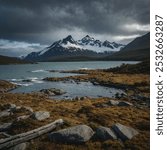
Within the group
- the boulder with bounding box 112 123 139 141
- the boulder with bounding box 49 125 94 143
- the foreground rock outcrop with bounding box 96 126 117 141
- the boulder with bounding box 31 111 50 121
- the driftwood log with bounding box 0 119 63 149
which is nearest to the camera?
the driftwood log with bounding box 0 119 63 149

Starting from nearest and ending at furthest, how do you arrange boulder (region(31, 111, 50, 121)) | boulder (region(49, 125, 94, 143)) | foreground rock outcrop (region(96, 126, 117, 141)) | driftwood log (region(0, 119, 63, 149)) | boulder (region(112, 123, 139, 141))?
driftwood log (region(0, 119, 63, 149)) → boulder (region(49, 125, 94, 143)) → foreground rock outcrop (region(96, 126, 117, 141)) → boulder (region(112, 123, 139, 141)) → boulder (region(31, 111, 50, 121))

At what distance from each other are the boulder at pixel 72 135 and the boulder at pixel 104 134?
631 millimetres

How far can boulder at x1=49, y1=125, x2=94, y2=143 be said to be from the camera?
680 inches

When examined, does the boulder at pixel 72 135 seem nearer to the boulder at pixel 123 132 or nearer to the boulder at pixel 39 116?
the boulder at pixel 123 132

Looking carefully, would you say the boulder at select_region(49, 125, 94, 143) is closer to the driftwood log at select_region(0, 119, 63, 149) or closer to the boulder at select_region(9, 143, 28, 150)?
the driftwood log at select_region(0, 119, 63, 149)

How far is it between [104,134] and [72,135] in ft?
7.42

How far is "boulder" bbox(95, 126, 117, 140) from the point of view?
1786 centimetres

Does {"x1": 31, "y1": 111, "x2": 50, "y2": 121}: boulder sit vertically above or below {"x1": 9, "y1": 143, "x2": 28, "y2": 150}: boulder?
above

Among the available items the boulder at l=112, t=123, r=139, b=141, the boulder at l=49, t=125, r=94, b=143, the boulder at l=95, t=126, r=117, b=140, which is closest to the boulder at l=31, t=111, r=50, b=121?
the boulder at l=49, t=125, r=94, b=143

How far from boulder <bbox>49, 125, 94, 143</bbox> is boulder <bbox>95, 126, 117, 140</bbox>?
24.8 inches

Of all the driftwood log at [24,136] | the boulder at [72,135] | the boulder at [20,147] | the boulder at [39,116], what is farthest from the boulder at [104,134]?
the boulder at [39,116]

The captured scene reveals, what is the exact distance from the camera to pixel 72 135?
17.4m

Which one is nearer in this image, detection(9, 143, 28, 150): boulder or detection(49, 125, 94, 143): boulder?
detection(9, 143, 28, 150): boulder

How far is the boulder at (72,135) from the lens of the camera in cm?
1727
